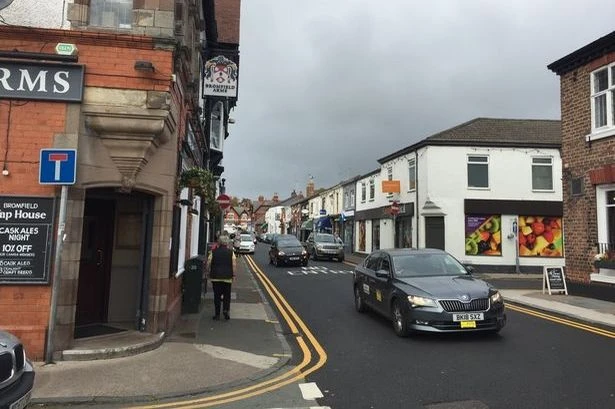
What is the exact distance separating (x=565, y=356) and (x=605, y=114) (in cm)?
966

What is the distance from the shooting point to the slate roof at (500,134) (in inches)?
1048

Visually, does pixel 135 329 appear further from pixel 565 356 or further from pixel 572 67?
A: pixel 572 67

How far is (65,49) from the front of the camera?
292 inches

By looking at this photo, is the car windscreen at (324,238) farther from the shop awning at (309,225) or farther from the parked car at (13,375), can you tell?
the parked car at (13,375)

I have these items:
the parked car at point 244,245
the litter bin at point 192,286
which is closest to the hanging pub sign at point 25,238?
the litter bin at point 192,286

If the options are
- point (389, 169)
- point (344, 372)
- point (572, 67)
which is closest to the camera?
point (344, 372)

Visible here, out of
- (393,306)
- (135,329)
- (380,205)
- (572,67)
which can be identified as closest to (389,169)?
(380,205)

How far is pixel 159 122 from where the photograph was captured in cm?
764

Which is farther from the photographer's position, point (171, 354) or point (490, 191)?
point (490, 191)

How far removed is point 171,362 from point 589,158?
44.0 ft

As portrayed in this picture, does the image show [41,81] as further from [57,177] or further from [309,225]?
[309,225]

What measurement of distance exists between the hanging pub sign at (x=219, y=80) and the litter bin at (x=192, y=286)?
6.71 m

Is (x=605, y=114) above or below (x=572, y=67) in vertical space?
below

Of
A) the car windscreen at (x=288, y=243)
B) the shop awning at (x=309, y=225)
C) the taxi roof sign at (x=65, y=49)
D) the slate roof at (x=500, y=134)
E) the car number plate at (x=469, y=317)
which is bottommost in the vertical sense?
the car number plate at (x=469, y=317)
